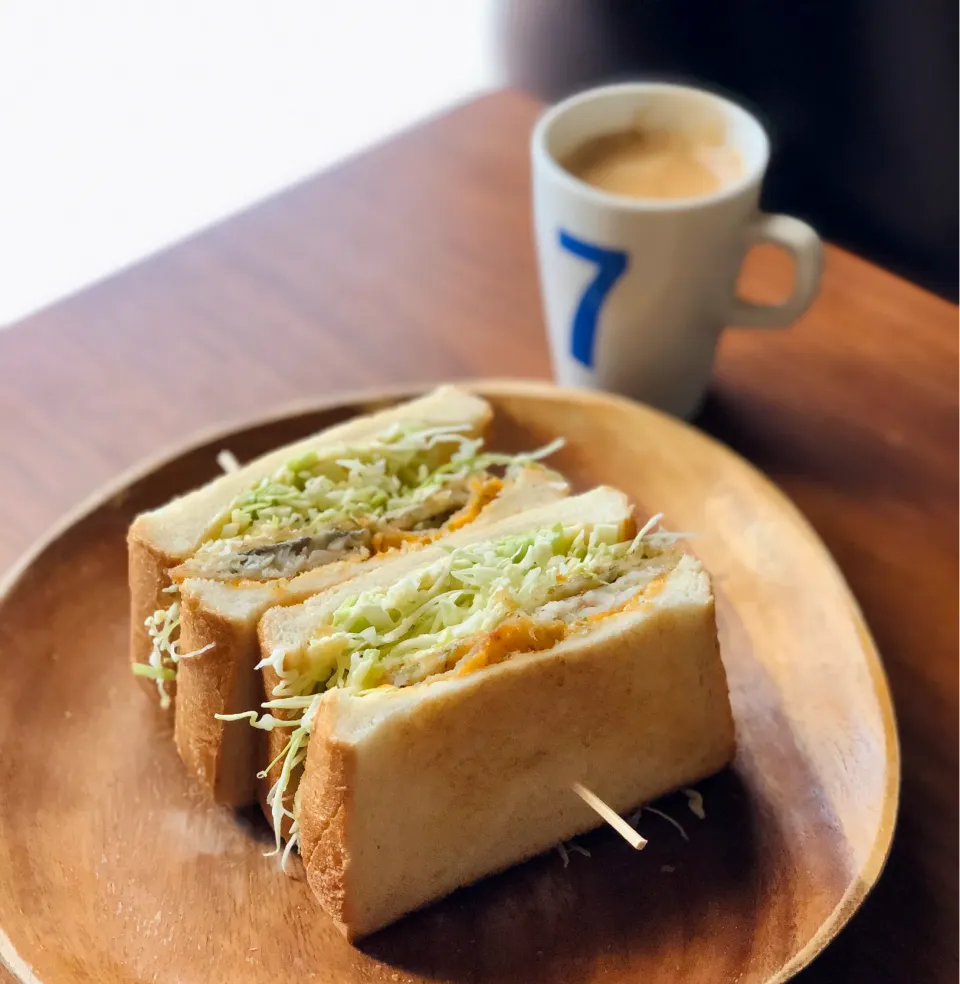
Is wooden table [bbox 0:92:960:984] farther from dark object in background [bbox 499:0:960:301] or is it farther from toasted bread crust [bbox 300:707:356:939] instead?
dark object in background [bbox 499:0:960:301]

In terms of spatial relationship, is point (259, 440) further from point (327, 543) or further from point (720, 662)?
point (720, 662)

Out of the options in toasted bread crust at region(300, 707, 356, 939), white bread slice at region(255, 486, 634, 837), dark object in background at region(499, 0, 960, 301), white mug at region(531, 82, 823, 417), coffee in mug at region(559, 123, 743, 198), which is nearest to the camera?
toasted bread crust at region(300, 707, 356, 939)

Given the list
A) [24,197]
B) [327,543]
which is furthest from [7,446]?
[24,197]

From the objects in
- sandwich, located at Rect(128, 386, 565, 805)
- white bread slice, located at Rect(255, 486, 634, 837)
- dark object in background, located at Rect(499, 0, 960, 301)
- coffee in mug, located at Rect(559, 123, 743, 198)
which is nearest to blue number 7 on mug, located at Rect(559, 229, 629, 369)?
coffee in mug, located at Rect(559, 123, 743, 198)

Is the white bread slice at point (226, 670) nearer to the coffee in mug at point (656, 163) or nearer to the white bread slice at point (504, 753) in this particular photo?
the white bread slice at point (504, 753)

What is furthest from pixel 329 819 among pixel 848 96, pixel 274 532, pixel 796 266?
pixel 848 96

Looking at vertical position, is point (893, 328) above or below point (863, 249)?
above

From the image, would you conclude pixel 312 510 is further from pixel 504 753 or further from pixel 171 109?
pixel 171 109
